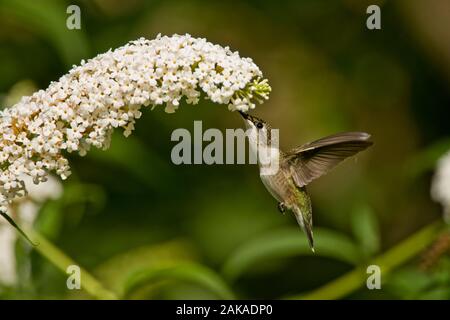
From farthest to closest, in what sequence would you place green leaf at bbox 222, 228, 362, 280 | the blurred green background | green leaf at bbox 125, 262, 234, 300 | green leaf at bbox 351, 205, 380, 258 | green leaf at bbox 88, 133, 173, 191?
the blurred green background
green leaf at bbox 88, 133, 173, 191
green leaf at bbox 351, 205, 380, 258
green leaf at bbox 222, 228, 362, 280
green leaf at bbox 125, 262, 234, 300

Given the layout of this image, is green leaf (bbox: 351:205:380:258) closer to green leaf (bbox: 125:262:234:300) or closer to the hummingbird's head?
green leaf (bbox: 125:262:234:300)

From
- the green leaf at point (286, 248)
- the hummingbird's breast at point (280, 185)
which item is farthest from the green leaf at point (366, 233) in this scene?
the hummingbird's breast at point (280, 185)

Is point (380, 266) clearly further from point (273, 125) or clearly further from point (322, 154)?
point (273, 125)

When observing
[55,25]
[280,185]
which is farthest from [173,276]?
[55,25]

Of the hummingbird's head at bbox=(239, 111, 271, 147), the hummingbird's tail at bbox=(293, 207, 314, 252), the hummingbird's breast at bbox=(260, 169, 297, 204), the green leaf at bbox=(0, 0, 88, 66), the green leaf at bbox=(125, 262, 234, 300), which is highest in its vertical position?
the green leaf at bbox=(0, 0, 88, 66)

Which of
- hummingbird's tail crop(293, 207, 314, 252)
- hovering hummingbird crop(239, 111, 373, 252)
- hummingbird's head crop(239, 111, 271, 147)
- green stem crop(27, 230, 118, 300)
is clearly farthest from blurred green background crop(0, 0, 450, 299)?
hummingbird's head crop(239, 111, 271, 147)

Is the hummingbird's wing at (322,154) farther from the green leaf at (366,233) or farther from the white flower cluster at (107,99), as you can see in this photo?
the green leaf at (366,233)

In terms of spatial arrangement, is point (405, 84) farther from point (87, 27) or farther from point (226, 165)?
point (87, 27)
